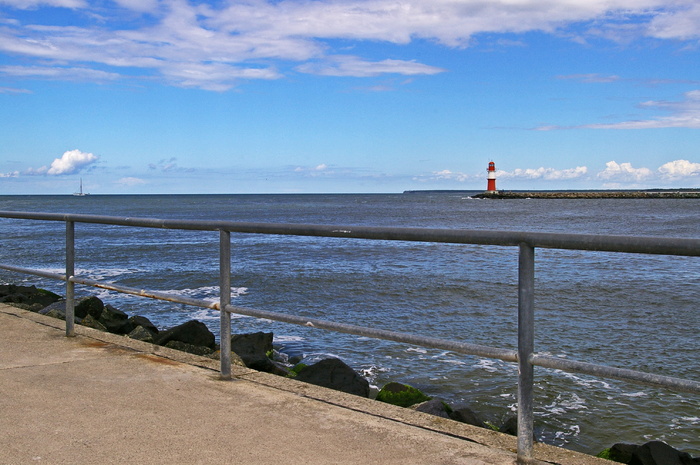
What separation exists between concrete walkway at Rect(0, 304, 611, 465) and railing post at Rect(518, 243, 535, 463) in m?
0.12

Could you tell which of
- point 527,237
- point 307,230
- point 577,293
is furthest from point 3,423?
point 577,293

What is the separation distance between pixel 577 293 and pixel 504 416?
974cm

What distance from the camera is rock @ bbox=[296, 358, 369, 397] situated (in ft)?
21.2

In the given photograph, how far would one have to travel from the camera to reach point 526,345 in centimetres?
302

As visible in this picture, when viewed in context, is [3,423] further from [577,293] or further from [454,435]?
[577,293]

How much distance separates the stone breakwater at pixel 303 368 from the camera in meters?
5.06

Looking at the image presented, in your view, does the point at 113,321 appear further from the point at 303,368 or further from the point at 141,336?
the point at 303,368

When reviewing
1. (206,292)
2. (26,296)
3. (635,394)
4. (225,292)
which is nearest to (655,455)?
(225,292)

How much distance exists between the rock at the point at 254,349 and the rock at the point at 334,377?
1.50 ft

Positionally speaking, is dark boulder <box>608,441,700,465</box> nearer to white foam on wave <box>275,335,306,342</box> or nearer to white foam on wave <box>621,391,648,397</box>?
white foam on wave <box>621,391,648,397</box>

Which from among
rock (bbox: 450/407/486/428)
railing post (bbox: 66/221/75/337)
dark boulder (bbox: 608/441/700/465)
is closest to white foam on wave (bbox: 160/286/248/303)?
railing post (bbox: 66/221/75/337)

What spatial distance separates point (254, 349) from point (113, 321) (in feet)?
8.32

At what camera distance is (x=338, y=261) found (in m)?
23.5

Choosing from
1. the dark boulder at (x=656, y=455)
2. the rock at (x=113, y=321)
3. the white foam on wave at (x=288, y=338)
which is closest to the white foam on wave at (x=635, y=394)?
the dark boulder at (x=656, y=455)
